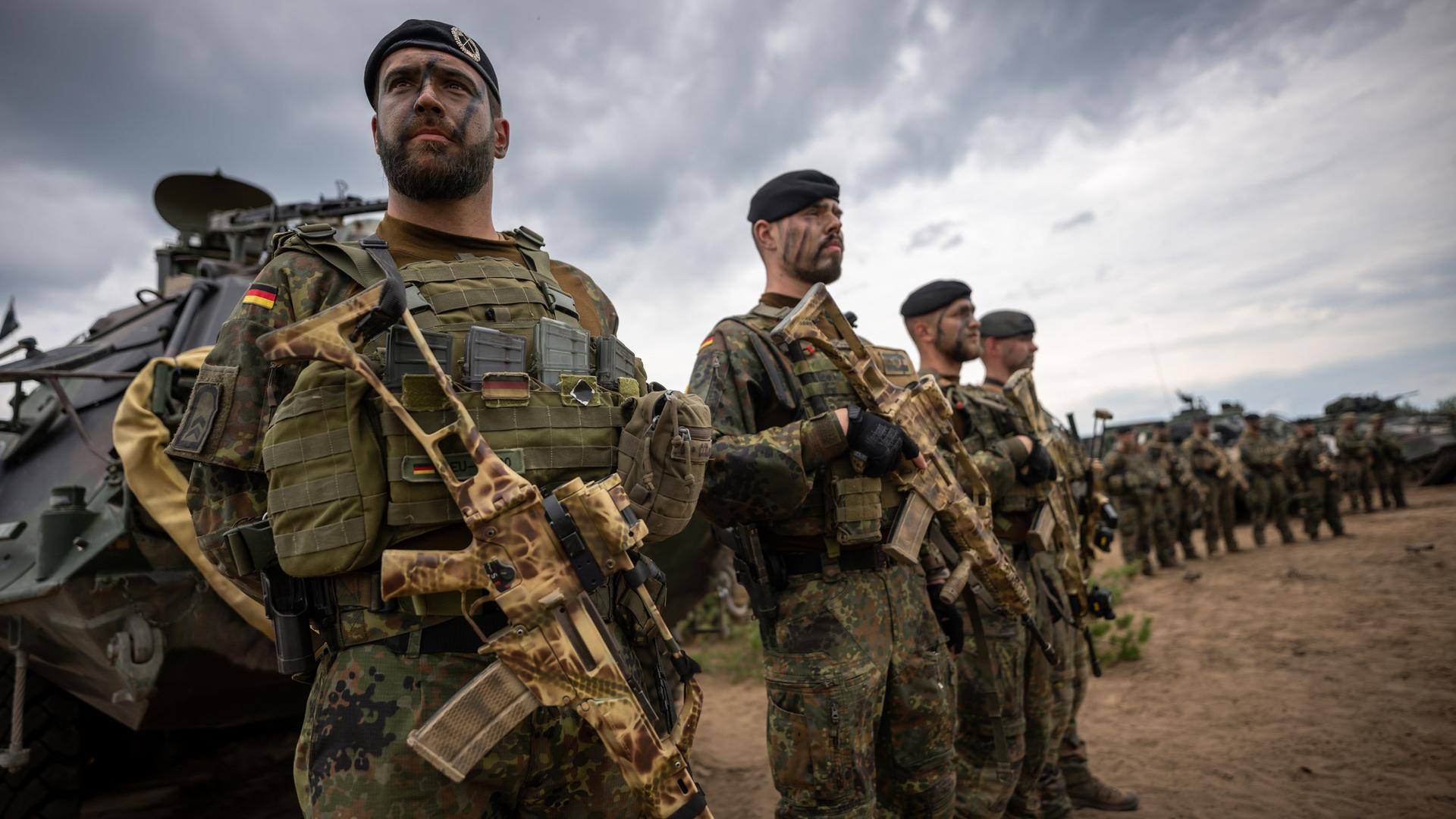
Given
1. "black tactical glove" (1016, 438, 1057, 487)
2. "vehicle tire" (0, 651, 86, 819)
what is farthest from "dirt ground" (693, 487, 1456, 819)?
"vehicle tire" (0, 651, 86, 819)

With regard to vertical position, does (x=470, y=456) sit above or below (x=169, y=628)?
above

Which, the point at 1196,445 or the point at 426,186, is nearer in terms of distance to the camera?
the point at 426,186

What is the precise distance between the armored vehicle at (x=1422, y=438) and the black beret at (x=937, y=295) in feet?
56.5

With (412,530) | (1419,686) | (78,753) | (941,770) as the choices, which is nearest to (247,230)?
(78,753)

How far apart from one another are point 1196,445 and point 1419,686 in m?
8.65

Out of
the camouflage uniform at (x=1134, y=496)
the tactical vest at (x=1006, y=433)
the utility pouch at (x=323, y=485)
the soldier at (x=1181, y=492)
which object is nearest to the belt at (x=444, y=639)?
the utility pouch at (x=323, y=485)

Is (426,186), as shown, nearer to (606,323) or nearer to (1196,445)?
(606,323)

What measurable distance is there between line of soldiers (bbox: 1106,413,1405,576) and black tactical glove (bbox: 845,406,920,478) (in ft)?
35.3

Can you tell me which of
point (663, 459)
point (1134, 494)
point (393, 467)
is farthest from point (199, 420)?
point (1134, 494)

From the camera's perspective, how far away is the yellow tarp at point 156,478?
2.76 metres

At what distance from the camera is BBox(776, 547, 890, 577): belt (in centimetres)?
258

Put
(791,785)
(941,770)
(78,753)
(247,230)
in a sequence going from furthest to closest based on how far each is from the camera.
→ (247,230) < (78,753) < (941,770) < (791,785)

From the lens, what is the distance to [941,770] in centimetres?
256

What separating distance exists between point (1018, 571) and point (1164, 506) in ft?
32.2
